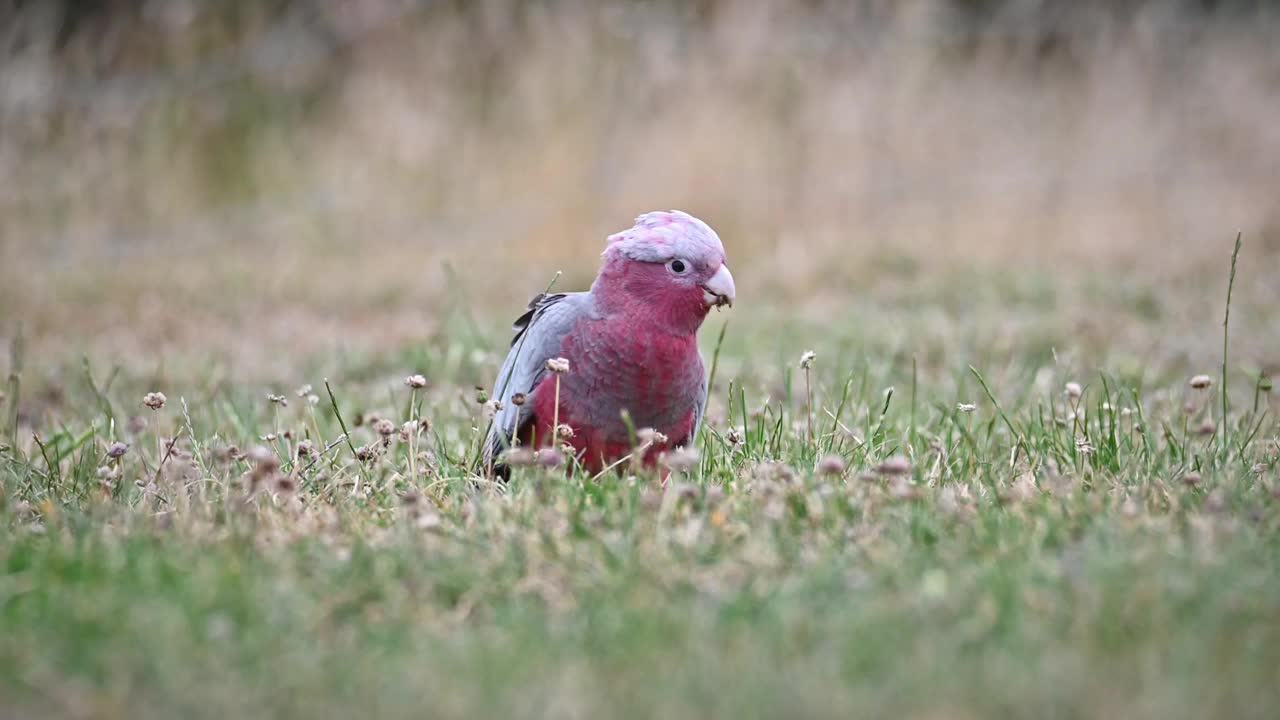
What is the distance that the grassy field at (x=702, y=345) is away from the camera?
174 centimetres

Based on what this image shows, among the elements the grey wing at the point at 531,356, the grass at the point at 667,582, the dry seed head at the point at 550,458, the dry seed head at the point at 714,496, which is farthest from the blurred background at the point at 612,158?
the dry seed head at the point at 714,496

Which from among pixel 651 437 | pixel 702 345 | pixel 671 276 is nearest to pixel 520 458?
pixel 651 437

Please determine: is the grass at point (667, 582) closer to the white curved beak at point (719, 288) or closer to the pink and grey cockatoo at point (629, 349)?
the pink and grey cockatoo at point (629, 349)

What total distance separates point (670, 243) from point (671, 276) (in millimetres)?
73

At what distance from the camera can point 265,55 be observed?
9.52 metres

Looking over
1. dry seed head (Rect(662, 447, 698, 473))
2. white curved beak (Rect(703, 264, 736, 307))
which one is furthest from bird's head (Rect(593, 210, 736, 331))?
dry seed head (Rect(662, 447, 698, 473))

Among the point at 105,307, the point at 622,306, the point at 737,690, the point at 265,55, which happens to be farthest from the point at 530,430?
the point at 265,55

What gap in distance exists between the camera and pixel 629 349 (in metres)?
2.75

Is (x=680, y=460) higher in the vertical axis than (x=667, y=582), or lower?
higher

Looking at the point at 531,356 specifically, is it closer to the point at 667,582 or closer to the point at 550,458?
the point at 550,458

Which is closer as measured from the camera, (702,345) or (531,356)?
(531,356)

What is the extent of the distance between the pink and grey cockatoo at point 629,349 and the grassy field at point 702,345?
0.46 feet

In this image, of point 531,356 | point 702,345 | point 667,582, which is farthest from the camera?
point 702,345

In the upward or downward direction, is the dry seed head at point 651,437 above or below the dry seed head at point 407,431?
above
